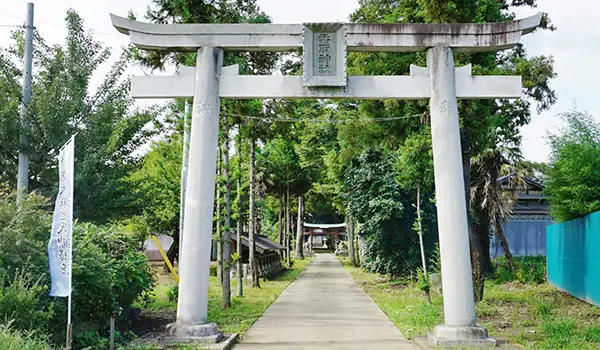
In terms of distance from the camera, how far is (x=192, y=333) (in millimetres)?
10367

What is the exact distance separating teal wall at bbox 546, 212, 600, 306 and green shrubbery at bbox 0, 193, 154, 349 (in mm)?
11128

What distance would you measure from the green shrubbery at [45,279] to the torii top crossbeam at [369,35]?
3.61 metres

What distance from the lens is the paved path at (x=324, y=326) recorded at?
1100 cm

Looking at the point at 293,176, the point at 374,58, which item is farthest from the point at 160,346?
the point at 293,176

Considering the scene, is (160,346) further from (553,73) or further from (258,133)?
(553,73)

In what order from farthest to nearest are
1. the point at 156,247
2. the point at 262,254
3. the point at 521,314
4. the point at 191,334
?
the point at 156,247
the point at 262,254
the point at 521,314
the point at 191,334

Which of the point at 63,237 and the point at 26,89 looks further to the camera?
the point at 26,89

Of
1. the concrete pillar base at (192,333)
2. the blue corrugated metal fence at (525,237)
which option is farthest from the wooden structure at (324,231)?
the concrete pillar base at (192,333)

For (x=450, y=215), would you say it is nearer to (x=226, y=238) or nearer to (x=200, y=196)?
(x=200, y=196)

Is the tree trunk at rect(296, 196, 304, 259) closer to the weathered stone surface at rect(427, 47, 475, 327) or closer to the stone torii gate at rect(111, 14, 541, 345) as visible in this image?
the stone torii gate at rect(111, 14, 541, 345)

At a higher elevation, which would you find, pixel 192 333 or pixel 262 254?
pixel 262 254

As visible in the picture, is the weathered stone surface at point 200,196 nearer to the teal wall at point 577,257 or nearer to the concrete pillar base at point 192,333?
the concrete pillar base at point 192,333

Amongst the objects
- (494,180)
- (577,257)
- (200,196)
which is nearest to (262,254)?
(494,180)

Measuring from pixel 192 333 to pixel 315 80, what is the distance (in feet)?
16.2
